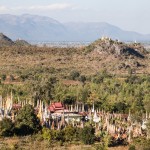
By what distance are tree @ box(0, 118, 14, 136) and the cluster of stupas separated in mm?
3059

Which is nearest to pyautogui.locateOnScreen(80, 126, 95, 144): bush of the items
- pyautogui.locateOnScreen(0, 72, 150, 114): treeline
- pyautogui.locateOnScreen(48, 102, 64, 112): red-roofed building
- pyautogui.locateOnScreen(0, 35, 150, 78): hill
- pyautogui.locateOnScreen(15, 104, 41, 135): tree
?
pyautogui.locateOnScreen(15, 104, 41, 135): tree

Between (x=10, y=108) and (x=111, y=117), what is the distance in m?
10.7

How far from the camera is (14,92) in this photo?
61469 millimetres

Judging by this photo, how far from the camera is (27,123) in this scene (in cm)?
4088

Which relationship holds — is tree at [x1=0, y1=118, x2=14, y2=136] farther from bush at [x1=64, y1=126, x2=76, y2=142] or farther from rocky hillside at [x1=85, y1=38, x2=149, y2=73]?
rocky hillside at [x1=85, y1=38, x2=149, y2=73]

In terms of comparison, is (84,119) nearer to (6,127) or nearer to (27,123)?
(27,123)

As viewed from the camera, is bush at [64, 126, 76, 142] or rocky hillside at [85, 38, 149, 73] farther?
rocky hillside at [85, 38, 149, 73]

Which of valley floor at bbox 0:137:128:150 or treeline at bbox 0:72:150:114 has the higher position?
treeline at bbox 0:72:150:114

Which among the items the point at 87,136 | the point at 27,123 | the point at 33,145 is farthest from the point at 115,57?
the point at 33,145

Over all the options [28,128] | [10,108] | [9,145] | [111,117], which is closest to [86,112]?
[111,117]

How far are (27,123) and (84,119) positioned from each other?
883cm

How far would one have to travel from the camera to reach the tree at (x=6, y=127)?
129ft

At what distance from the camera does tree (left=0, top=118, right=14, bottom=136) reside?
39.3 metres

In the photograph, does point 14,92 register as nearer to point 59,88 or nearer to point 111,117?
point 59,88
